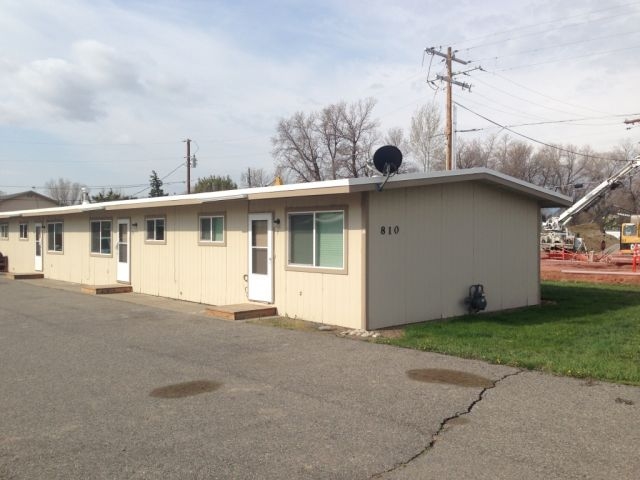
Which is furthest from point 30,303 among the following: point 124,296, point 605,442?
point 605,442

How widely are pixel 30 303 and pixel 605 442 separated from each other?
13.3 meters

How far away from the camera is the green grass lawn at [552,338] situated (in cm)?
727

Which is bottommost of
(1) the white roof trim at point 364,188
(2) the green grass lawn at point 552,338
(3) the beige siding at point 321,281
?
(2) the green grass lawn at point 552,338

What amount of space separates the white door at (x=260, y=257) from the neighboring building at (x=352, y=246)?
0.03 metres

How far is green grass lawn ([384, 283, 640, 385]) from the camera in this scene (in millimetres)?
7273

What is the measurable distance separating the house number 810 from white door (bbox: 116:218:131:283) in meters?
9.29

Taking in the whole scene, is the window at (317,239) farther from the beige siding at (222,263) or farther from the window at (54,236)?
the window at (54,236)

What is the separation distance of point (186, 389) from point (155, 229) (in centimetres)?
1001

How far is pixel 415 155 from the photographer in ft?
142

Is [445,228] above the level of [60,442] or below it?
above

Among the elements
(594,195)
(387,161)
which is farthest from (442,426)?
(594,195)

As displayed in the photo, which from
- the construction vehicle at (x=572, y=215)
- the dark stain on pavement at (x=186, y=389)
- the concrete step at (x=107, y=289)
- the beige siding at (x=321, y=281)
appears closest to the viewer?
the dark stain on pavement at (x=186, y=389)

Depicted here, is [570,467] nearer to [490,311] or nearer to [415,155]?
[490,311]

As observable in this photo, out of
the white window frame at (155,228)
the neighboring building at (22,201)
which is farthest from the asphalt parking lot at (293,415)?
the neighboring building at (22,201)
